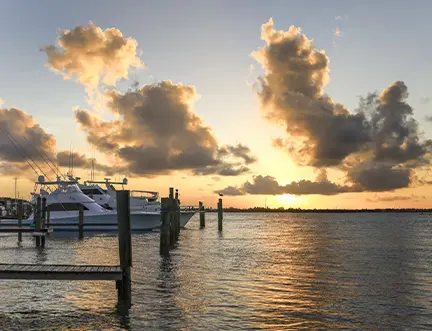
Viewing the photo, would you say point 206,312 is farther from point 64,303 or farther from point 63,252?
point 63,252

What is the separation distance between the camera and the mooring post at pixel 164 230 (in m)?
26.4

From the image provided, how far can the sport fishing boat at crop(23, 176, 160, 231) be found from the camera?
153 ft

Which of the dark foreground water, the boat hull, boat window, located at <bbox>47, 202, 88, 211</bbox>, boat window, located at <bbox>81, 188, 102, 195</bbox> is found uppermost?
boat window, located at <bbox>81, 188, 102, 195</bbox>

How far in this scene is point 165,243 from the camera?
26.5 metres

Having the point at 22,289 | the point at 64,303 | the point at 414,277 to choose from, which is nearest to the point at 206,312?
the point at 64,303

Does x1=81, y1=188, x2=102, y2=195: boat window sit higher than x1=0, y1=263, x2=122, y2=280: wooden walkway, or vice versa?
Result: x1=81, y1=188, x2=102, y2=195: boat window

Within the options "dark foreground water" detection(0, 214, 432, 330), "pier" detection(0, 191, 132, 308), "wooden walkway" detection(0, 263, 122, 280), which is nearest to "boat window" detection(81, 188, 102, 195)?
"dark foreground water" detection(0, 214, 432, 330)

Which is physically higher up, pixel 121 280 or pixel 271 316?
pixel 121 280

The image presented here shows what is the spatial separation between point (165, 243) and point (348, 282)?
11612 millimetres

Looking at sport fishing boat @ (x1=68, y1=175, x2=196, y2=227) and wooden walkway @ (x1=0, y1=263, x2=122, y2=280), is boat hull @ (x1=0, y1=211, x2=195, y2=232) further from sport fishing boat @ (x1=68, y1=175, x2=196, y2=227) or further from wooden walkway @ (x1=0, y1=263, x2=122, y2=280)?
wooden walkway @ (x1=0, y1=263, x2=122, y2=280)

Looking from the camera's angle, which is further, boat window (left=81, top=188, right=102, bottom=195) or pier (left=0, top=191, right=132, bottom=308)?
boat window (left=81, top=188, right=102, bottom=195)

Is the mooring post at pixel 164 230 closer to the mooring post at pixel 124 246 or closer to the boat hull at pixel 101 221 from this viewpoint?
the mooring post at pixel 124 246

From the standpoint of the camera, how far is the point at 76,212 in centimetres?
4775

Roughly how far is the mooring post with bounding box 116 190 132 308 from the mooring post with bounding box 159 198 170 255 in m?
13.4
